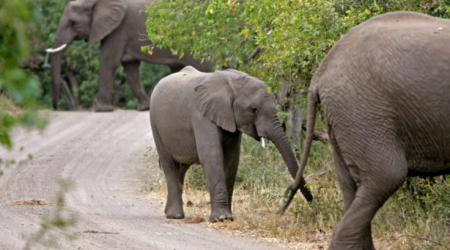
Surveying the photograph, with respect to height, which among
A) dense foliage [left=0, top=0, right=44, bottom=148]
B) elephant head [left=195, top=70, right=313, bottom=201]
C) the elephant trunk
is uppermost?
dense foliage [left=0, top=0, right=44, bottom=148]

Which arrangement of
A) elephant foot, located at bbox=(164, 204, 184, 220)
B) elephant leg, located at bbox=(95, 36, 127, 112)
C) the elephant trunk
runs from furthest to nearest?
elephant leg, located at bbox=(95, 36, 127, 112), elephant foot, located at bbox=(164, 204, 184, 220), the elephant trunk

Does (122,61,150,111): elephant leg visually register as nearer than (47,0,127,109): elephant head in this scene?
No

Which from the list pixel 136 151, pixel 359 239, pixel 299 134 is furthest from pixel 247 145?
pixel 359 239

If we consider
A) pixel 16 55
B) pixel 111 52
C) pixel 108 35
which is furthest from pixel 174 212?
pixel 108 35

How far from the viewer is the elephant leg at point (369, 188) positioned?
546 centimetres

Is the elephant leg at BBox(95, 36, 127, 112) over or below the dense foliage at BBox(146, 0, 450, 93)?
below

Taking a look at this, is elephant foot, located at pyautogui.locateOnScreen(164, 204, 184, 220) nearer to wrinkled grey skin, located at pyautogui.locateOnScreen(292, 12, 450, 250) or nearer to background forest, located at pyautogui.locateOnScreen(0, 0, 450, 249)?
background forest, located at pyautogui.locateOnScreen(0, 0, 450, 249)

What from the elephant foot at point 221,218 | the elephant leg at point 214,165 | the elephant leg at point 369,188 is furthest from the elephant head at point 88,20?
the elephant leg at point 369,188

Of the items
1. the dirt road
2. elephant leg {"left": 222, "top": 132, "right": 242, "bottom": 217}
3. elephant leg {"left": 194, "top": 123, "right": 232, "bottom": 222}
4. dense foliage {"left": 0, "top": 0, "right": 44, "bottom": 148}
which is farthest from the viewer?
elephant leg {"left": 222, "top": 132, "right": 242, "bottom": 217}

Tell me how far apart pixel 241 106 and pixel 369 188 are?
12.8 feet

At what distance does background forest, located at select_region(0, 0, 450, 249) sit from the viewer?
304cm

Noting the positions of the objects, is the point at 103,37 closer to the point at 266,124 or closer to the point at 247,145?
the point at 247,145

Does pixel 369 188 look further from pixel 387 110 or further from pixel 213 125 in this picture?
pixel 213 125

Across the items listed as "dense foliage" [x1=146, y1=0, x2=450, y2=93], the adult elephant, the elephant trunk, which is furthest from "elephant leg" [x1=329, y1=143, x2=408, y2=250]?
the adult elephant
